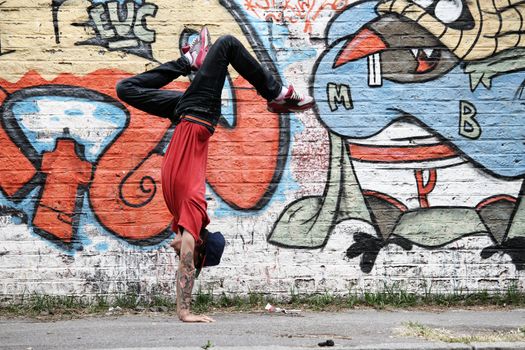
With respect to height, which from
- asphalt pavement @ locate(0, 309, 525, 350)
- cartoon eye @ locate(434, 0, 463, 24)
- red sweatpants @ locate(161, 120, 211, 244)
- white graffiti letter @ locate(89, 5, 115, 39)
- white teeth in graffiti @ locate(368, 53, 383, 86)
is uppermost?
cartoon eye @ locate(434, 0, 463, 24)

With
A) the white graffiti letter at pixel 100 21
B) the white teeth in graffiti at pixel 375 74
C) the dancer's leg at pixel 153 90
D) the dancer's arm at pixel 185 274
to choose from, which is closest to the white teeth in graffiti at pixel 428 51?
the white teeth in graffiti at pixel 375 74

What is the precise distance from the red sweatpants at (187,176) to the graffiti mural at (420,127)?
2.28 metres

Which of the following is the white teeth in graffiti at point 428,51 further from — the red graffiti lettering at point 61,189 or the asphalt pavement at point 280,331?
the red graffiti lettering at point 61,189

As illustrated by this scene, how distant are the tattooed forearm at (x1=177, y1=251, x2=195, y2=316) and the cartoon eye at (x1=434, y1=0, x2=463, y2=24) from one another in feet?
12.6

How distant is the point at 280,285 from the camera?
324 inches

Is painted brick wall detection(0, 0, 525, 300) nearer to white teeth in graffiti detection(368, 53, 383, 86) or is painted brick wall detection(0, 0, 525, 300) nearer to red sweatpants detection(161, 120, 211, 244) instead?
white teeth in graffiti detection(368, 53, 383, 86)

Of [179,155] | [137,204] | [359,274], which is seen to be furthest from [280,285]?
[179,155]

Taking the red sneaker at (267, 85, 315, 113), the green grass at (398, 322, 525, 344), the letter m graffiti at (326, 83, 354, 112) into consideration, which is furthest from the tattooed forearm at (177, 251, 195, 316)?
the letter m graffiti at (326, 83, 354, 112)

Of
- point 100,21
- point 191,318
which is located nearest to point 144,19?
point 100,21

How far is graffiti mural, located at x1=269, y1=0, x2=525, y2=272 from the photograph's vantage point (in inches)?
324

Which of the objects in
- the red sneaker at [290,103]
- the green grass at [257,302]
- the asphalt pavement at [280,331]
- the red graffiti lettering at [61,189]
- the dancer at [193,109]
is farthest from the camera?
the red graffiti lettering at [61,189]

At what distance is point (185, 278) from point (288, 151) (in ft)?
8.04

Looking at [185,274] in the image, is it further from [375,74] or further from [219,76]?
[375,74]

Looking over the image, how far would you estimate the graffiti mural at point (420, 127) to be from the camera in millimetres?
8242
